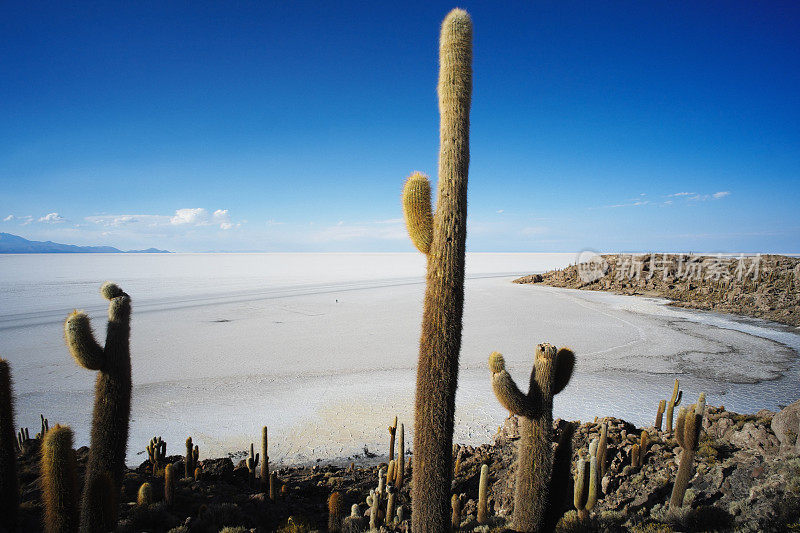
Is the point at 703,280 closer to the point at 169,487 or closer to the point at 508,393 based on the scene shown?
the point at 508,393

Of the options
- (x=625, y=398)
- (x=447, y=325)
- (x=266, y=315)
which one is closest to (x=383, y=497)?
(x=447, y=325)

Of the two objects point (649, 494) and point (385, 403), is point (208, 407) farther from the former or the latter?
point (649, 494)

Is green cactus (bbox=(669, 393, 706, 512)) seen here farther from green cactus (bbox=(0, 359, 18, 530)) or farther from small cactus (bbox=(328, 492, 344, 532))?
green cactus (bbox=(0, 359, 18, 530))

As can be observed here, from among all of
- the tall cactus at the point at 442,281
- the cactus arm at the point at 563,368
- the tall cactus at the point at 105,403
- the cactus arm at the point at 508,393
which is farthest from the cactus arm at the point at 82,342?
the cactus arm at the point at 563,368

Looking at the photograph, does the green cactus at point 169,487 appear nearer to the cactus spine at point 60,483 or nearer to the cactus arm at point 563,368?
the cactus spine at point 60,483

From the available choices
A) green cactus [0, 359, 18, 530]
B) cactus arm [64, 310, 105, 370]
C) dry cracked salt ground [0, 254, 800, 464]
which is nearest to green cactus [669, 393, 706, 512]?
dry cracked salt ground [0, 254, 800, 464]

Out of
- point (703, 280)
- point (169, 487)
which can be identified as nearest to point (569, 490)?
point (169, 487)
